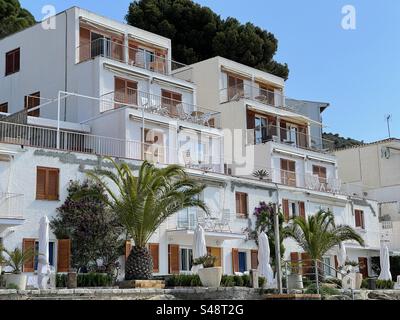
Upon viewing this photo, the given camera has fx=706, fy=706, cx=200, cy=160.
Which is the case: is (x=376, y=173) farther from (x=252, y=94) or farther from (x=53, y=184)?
(x=53, y=184)

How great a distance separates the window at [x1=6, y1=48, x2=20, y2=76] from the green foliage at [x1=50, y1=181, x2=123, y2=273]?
51.1 ft

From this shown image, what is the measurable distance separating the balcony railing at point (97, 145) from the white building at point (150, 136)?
6 cm

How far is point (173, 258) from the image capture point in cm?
3544

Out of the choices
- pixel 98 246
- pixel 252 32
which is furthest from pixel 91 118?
pixel 252 32

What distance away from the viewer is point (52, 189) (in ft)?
102

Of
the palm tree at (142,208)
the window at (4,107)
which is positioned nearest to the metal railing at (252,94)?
the window at (4,107)

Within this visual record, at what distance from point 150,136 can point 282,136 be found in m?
15.3

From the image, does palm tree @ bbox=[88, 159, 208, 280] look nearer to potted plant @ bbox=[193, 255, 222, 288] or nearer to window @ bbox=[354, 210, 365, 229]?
potted plant @ bbox=[193, 255, 222, 288]

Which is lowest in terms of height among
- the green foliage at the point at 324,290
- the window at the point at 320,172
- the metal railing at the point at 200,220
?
the green foliage at the point at 324,290

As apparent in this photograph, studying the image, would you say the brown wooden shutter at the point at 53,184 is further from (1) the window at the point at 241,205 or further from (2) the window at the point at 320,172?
(2) the window at the point at 320,172

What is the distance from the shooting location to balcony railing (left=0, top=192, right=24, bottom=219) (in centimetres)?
2925

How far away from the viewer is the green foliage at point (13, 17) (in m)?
56.5

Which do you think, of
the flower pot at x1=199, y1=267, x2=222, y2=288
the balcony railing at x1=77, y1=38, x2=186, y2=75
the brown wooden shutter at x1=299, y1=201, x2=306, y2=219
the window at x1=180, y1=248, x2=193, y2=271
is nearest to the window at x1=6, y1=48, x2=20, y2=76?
the balcony railing at x1=77, y1=38, x2=186, y2=75

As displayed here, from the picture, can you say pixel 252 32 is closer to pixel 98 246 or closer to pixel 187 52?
pixel 187 52
